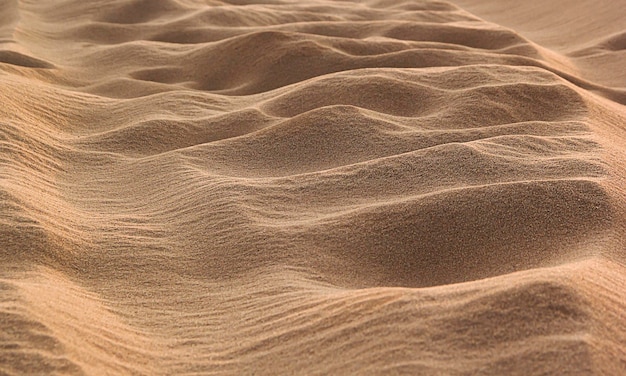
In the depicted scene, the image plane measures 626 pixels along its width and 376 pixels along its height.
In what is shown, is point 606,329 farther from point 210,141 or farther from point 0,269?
point 210,141

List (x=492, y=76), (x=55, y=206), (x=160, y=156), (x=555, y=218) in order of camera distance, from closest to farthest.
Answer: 1. (x=555, y=218)
2. (x=55, y=206)
3. (x=160, y=156)
4. (x=492, y=76)

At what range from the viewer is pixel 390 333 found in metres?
1.18

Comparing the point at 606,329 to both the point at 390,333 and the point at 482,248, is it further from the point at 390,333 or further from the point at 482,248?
the point at 482,248

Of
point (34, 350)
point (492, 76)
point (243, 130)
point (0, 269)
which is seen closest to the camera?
point (34, 350)

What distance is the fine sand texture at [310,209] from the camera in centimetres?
118

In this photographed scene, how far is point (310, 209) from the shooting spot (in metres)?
1.76

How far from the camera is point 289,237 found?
1622mm

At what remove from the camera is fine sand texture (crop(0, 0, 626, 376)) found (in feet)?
3.88

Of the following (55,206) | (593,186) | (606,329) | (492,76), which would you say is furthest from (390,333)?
(492,76)

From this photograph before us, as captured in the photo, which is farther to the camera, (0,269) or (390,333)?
(0,269)

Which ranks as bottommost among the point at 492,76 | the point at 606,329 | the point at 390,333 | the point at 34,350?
the point at 34,350

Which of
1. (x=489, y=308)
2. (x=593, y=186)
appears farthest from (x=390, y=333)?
(x=593, y=186)

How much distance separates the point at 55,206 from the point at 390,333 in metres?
0.92

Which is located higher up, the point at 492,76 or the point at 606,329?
the point at 492,76
